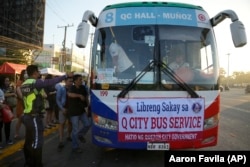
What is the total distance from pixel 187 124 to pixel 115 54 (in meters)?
1.90

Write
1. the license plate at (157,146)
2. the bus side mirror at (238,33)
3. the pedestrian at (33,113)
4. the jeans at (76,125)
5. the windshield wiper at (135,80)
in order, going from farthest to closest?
the jeans at (76,125) < the bus side mirror at (238,33) < the windshield wiper at (135,80) < the license plate at (157,146) < the pedestrian at (33,113)

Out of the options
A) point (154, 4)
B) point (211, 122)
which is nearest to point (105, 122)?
point (211, 122)

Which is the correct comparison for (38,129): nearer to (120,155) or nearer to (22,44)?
(120,155)

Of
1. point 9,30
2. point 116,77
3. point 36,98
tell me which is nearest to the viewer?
point 36,98

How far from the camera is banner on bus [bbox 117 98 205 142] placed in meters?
5.71

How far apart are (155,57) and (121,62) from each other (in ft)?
2.15

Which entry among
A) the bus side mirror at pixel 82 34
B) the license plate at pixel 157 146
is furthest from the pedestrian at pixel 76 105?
the license plate at pixel 157 146

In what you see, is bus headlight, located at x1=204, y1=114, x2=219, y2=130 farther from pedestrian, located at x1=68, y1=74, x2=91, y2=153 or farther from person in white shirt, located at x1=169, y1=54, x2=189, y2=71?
pedestrian, located at x1=68, y1=74, x2=91, y2=153

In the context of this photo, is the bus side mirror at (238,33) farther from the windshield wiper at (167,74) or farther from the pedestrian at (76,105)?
the pedestrian at (76,105)

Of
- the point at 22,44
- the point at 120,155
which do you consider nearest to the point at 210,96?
the point at 120,155

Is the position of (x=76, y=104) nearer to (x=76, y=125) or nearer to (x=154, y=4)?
(x=76, y=125)

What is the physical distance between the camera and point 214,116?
6.05 metres

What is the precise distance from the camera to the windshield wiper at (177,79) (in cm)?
581

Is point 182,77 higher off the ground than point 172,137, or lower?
higher
